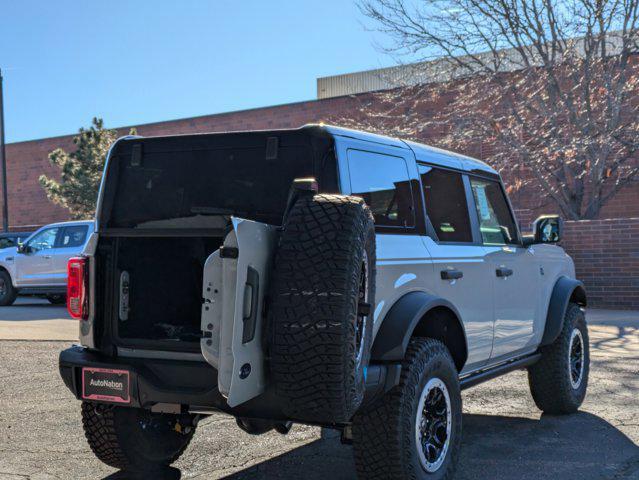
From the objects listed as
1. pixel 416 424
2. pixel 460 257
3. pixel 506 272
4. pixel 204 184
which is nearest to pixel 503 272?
pixel 506 272

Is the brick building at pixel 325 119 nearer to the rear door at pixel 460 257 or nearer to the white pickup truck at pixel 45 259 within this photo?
the white pickup truck at pixel 45 259

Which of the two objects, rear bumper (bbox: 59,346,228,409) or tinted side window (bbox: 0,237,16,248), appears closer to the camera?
rear bumper (bbox: 59,346,228,409)

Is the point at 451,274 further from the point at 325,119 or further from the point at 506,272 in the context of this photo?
the point at 325,119

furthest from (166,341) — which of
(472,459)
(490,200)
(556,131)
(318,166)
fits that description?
(556,131)

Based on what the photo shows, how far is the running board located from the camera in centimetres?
515

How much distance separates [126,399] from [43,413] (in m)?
2.98

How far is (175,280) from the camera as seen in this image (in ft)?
14.2

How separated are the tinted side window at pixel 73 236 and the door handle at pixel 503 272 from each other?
41.5 ft

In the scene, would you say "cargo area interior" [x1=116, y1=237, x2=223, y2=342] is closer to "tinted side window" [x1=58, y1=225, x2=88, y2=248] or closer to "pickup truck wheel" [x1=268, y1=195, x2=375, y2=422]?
"pickup truck wheel" [x1=268, y1=195, x2=375, y2=422]

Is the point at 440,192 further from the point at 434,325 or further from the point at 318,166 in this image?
the point at 318,166

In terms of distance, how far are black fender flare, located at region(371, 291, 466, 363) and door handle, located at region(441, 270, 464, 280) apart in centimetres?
33

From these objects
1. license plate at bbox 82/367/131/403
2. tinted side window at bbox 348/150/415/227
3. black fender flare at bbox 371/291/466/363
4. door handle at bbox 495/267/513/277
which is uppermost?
tinted side window at bbox 348/150/415/227

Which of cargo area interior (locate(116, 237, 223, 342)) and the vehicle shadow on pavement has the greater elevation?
cargo area interior (locate(116, 237, 223, 342))

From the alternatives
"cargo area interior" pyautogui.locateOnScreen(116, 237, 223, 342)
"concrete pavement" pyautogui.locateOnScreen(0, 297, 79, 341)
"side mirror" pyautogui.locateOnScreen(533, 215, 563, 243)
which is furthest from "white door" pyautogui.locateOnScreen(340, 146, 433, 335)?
"concrete pavement" pyautogui.locateOnScreen(0, 297, 79, 341)
